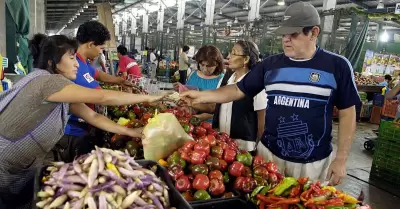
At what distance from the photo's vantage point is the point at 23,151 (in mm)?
2051

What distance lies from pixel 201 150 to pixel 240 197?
498 mm

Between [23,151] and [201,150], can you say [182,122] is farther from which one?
[23,151]

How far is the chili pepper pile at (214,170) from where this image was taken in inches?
75.8

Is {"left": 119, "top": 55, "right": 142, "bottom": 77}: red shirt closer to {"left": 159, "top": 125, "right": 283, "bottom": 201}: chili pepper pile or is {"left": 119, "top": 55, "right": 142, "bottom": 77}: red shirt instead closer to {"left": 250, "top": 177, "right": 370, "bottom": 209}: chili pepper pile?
{"left": 159, "top": 125, "right": 283, "bottom": 201}: chili pepper pile

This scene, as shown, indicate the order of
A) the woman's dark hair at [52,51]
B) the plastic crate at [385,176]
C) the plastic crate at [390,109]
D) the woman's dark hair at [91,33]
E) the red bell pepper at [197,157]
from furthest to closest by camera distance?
1. the plastic crate at [390,109]
2. the plastic crate at [385,176]
3. the woman's dark hair at [91,33]
4. the woman's dark hair at [52,51]
5. the red bell pepper at [197,157]

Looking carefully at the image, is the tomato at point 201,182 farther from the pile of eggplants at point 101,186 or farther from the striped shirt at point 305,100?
the striped shirt at point 305,100

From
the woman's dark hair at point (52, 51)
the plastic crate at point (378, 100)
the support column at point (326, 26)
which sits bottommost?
the plastic crate at point (378, 100)

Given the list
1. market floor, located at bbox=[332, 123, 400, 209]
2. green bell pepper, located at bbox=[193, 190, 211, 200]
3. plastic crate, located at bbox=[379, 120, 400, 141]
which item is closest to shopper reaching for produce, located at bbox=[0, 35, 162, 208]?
green bell pepper, located at bbox=[193, 190, 211, 200]

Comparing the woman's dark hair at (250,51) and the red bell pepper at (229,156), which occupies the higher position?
the woman's dark hair at (250,51)

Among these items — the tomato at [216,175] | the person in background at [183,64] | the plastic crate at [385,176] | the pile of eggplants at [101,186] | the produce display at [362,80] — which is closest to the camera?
the pile of eggplants at [101,186]

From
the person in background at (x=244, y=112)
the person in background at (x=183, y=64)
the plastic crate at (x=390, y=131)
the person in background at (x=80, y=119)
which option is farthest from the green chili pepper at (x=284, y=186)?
the person in background at (x=183, y=64)

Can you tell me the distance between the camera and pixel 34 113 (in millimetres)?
2033

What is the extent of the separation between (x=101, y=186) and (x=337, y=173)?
63.5 inches

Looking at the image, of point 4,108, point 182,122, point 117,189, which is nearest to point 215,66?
point 182,122
